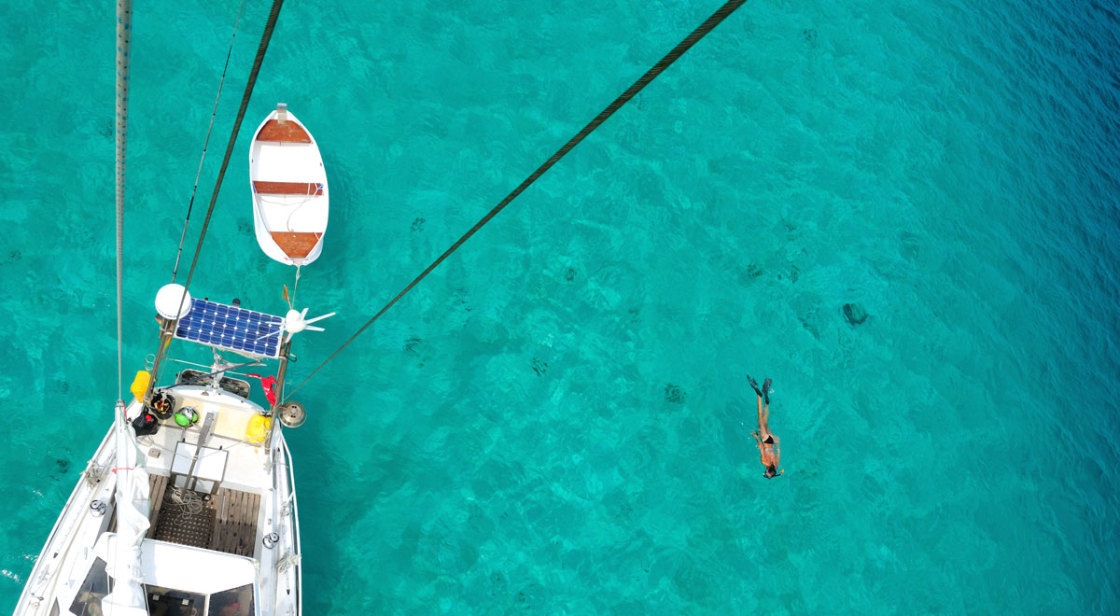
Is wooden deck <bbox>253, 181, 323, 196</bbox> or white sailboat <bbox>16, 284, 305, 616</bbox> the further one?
wooden deck <bbox>253, 181, 323, 196</bbox>

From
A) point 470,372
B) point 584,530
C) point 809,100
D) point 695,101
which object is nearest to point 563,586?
point 584,530

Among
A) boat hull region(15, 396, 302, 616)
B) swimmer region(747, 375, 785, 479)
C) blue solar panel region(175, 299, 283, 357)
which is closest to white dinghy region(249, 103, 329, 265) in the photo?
blue solar panel region(175, 299, 283, 357)

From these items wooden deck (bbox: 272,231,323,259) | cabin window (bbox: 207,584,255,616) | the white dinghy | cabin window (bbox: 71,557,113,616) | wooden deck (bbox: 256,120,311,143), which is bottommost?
cabin window (bbox: 71,557,113,616)

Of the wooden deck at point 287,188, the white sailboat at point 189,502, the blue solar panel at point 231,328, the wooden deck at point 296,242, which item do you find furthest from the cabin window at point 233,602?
the wooden deck at point 287,188

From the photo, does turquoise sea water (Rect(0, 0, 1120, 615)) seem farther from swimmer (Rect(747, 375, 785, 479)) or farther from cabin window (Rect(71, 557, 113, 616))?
cabin window (Rect(71, 557, 113, 616))

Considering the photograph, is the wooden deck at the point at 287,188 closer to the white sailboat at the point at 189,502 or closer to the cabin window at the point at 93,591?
the white sailboat at the point at 189,502

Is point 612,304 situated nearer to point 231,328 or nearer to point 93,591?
point 231,328

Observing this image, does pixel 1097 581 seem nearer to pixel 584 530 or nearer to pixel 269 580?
pixel 584 530
